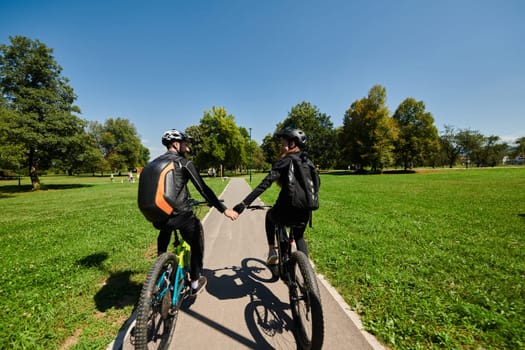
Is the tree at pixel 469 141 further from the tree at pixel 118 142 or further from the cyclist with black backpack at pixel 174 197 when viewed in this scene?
the tree at pixel 118 142

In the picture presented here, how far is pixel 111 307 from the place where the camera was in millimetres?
2967

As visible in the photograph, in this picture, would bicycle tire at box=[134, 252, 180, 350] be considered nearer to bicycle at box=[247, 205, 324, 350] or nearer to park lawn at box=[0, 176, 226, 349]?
park lawn at box=[0, 176, 226, 349]

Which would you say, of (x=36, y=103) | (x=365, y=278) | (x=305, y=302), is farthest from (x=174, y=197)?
(x=36, y=103)

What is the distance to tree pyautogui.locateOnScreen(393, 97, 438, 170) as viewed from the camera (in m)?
41.1

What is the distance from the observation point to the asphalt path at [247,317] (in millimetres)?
2291

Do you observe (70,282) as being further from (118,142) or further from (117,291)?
(118,142)

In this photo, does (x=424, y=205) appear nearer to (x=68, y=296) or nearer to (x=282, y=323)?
(x=282, y=323)

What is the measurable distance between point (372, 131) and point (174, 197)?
142 ft

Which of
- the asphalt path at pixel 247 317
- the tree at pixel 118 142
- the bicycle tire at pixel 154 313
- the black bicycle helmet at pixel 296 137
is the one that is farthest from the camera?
the tree at pixel 118 142

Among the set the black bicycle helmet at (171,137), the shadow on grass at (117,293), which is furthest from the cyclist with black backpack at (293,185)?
the shadow on grass at (117,293)

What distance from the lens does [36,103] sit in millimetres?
20938

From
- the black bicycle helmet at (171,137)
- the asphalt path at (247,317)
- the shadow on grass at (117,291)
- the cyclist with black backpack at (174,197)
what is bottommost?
the shadow on grass at (117,291)

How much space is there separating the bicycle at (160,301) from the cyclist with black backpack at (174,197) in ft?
0.78

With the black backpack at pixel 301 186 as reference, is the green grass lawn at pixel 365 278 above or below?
below
